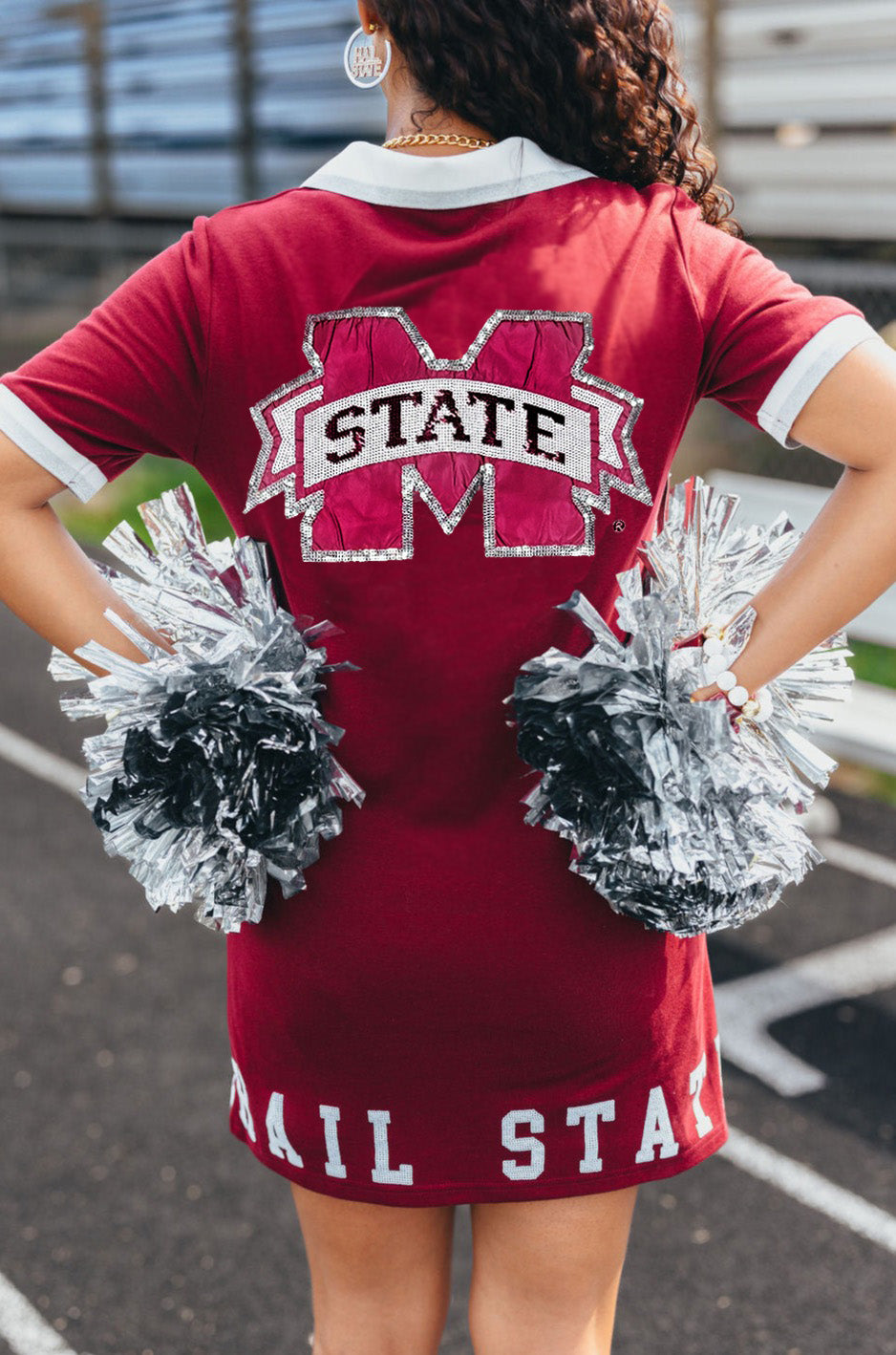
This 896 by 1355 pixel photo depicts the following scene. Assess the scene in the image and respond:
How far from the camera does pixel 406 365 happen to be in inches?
53.7

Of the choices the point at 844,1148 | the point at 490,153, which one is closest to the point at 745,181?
the point at 844,1148

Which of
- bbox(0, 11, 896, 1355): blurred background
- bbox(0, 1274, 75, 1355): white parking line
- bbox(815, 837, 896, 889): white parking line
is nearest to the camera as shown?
bbox(0, 1274, 75, 1355): white parking line

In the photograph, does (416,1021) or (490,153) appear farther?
(416,1021)

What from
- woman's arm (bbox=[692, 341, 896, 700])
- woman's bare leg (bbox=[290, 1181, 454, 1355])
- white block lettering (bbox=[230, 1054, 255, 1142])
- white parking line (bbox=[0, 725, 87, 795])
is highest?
woman's arm (bbox=[692, 341, 896, 700])

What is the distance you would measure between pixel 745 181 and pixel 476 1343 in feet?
19.9

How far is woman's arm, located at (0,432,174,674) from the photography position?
4.70ft

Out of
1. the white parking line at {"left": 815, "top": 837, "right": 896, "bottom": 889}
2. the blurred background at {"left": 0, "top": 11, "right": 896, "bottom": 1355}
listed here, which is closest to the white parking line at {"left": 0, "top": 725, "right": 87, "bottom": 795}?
the blurred background at {"left": 0, "top": 11, "right": 896, "bottom": 1355}

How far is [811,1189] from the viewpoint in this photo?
9.35 ft

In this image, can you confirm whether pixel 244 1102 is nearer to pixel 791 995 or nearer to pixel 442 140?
pixel 442 140

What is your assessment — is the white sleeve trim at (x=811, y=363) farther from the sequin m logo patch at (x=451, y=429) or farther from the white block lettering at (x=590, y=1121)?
the white block lettering at (x=590, y=1121)

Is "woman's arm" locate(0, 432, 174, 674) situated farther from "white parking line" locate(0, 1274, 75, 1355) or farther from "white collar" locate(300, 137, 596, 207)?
"white parking line" locate(0, 1274, 75, 1355)

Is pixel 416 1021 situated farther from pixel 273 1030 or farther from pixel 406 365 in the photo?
pixel 406 365

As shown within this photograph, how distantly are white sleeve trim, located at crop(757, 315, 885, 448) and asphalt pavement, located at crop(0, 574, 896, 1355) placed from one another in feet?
5.64

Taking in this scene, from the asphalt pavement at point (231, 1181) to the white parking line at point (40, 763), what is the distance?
1.19 m
